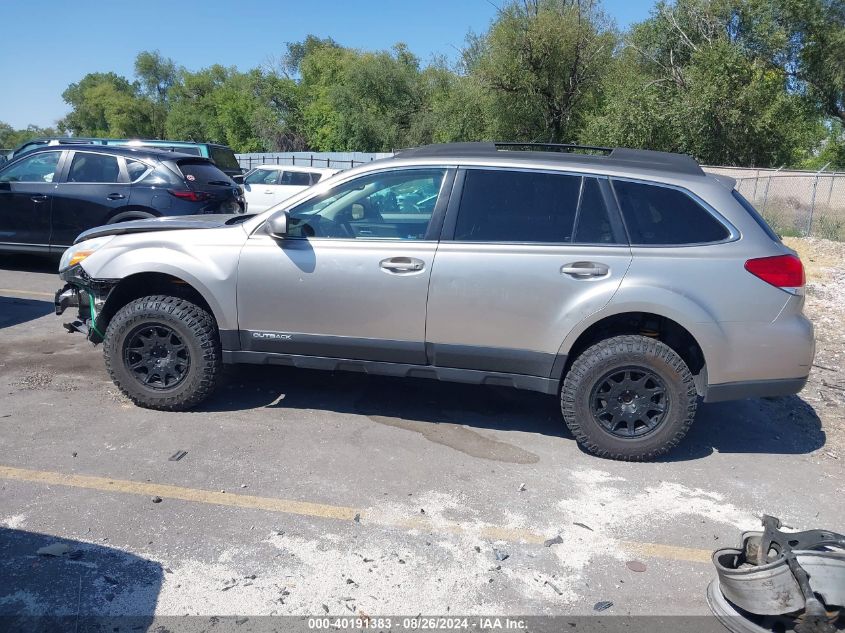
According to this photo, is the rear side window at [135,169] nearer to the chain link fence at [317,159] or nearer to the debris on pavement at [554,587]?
the debris on pavement at [554,587]

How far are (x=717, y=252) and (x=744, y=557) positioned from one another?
Answer: 188 cm

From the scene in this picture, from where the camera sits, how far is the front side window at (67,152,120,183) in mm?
9227

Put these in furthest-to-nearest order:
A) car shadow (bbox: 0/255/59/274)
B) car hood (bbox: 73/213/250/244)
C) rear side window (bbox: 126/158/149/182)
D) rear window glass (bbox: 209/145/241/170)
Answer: rear window glass (bbox: 209/145/241/170) < car shadow (bbox: 0/255/59/274) < rear side window (bbox: 126/158/149/182) < car hood (bbox: 73/213/250/244)

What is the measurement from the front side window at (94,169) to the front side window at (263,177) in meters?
9.64

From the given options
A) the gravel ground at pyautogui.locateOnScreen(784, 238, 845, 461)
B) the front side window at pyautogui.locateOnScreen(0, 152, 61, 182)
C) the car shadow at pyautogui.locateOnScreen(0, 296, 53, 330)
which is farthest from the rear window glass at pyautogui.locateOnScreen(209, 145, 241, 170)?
the gravel ground at pyautogui.locateOnScreen(784, 238, 845, 461)

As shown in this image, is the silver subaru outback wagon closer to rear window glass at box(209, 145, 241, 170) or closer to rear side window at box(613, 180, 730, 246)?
rear side window at box(613, 180, 730, 246)

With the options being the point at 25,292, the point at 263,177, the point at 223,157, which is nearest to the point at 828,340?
the point at 25,292

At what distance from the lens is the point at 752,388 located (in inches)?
175

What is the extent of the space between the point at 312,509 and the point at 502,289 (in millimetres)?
1781

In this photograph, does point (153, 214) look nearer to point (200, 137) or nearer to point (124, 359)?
point (124, 359)

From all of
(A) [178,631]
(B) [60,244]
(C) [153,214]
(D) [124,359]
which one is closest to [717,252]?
(A) [178,631]

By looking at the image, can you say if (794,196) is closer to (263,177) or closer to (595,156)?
(263,177)

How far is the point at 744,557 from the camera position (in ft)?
10.8

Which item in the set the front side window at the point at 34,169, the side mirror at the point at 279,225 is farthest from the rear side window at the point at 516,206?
the front side window at the point at 34,169
